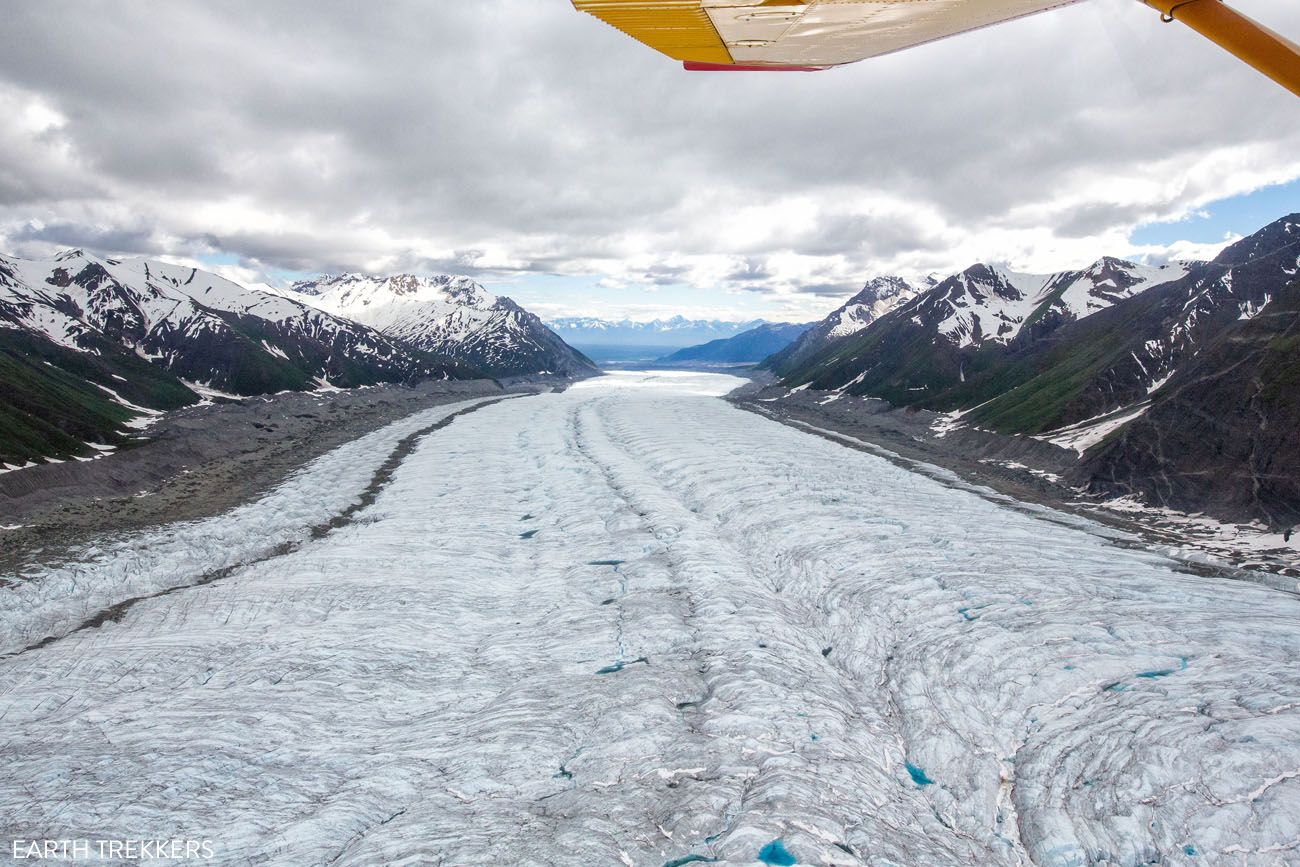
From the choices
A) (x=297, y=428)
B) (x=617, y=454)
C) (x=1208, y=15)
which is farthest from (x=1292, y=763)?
(x=297, y=428)

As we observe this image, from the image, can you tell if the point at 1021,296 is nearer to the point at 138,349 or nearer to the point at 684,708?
the point at 684,708

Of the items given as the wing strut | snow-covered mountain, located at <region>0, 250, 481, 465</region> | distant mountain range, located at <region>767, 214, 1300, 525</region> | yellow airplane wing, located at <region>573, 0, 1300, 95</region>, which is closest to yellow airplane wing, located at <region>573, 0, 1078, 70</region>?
yellow airplane wing, located at <region>573, 0, 1300, 95</region>

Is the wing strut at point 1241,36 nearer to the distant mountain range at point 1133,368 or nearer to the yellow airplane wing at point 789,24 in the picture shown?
the yellow airplane wing at point 789,24

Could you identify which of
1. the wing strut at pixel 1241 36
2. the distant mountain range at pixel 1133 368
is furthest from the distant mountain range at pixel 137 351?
the distant mountain range at pixel 1133 368

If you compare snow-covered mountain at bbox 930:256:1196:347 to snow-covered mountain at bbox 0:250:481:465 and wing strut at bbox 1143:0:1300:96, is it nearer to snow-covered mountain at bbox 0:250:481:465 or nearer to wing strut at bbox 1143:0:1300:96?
wing strut at bbox 1143:0:1300:96

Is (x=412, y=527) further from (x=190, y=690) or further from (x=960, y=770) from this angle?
(x=960, y=770)

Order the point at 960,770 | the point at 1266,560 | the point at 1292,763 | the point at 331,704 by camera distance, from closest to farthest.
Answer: the point at 1292,763 < the point at 960,770 < the point at 331,704 < the point at 1266,560

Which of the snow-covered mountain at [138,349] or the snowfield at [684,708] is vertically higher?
the snow-covered mountain at [138,349]
